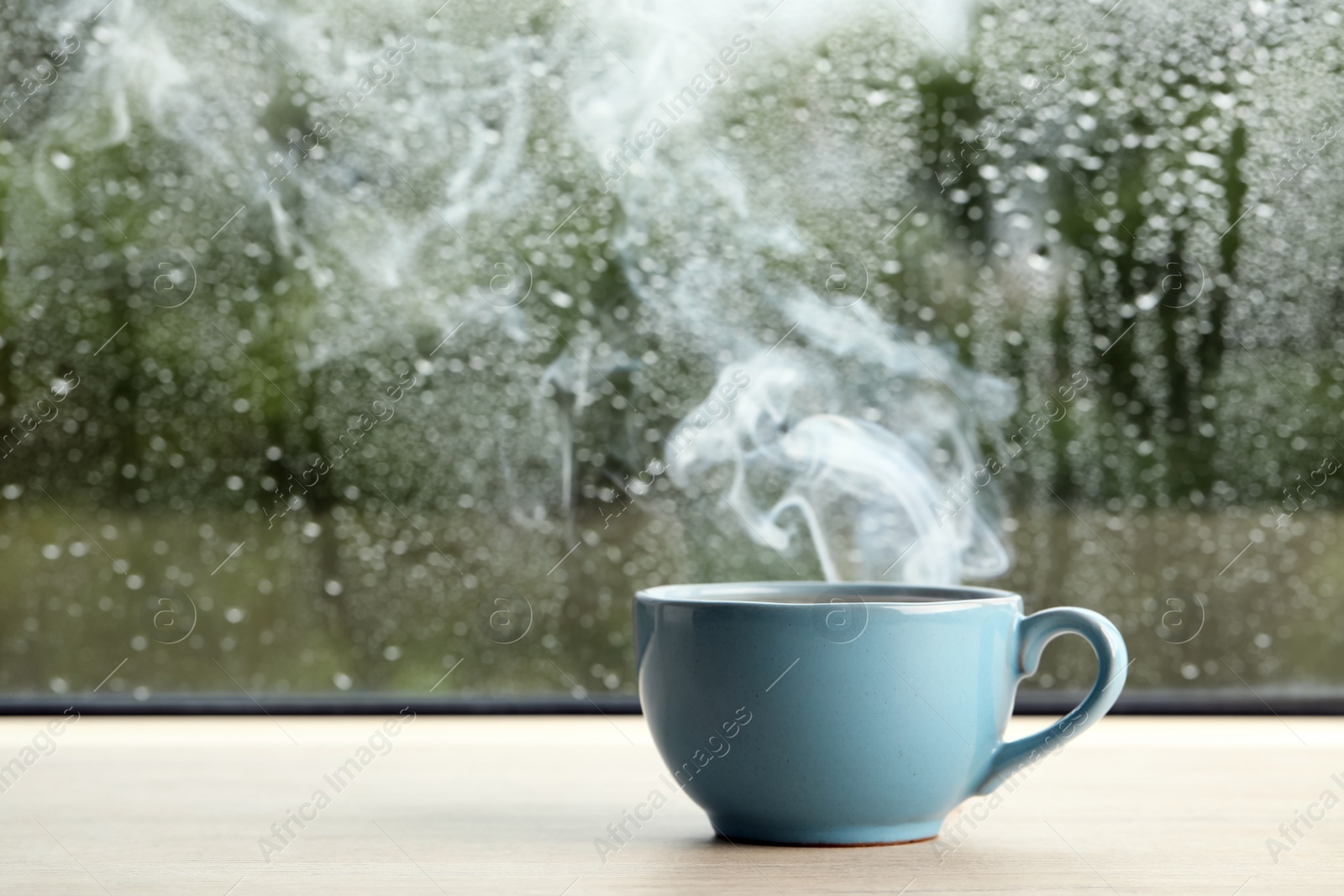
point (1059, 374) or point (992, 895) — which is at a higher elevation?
point (992, 895)

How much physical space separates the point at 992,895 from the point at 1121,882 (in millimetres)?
45

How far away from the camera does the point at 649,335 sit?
916 millimetres

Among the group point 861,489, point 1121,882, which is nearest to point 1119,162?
point 861,489

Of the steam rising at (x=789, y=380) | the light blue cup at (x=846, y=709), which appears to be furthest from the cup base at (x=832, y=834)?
the steam rising at (x=789, y=380)

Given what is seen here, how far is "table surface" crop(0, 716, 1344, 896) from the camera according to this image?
0.41m

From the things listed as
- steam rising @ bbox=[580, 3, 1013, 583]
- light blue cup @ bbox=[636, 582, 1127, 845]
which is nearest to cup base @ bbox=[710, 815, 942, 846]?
light blue cup @ bbox=[636, 582, 1127, 845]

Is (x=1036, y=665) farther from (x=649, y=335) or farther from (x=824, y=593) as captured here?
(x=649, y=335)

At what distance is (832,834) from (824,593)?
0.11 meters

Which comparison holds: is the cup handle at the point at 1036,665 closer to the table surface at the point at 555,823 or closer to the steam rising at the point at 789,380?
the table surface at the point at 555,823

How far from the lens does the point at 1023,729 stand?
2.41ft

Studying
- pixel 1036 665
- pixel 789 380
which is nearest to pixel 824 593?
pixel 1036 665

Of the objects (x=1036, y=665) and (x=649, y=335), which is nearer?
(x=1036, y=665)

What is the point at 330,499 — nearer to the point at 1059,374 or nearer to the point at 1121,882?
the point at 1059,374

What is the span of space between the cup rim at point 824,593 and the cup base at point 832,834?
7 cm
